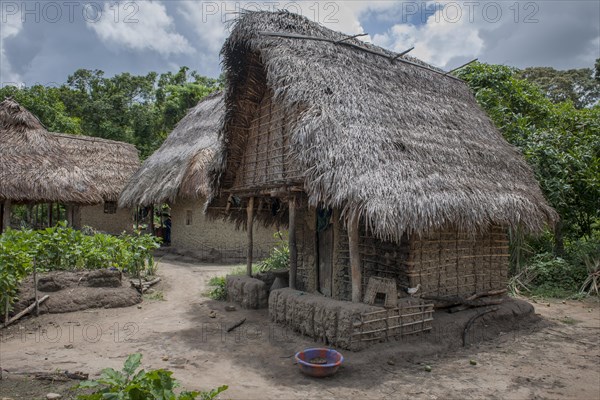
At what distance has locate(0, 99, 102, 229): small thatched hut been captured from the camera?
12930 mm

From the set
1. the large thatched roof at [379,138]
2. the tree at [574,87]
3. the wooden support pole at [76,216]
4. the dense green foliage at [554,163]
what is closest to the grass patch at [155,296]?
the large thatched roof at [379,138]

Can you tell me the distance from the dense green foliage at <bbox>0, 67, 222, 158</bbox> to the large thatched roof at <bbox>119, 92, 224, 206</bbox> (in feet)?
25.0

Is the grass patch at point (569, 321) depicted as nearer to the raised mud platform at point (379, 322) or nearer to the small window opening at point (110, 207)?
the raised mud platform at point (379, 322)

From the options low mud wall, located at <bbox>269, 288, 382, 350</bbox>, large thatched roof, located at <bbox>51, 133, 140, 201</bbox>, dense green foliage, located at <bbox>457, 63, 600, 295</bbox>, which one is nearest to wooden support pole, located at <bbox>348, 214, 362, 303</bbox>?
low mud wall, located at <bbox>269, 288, 382, 350</bbox>

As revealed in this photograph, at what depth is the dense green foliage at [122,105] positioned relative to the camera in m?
24.9

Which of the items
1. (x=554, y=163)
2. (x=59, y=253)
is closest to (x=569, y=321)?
(x=554, y=163)

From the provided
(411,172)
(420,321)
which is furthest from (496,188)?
(420,321)

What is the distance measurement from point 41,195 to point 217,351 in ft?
32.6

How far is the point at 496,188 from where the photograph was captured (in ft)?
24.1

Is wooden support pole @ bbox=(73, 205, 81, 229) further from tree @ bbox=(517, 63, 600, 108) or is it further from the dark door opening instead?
tree @ bbox=(517, 63, 600, 108)

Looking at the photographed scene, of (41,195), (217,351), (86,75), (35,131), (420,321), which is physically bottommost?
(217,351)

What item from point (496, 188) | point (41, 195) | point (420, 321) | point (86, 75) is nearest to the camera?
point (420, 321)

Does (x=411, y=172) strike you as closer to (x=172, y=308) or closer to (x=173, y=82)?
(x=172, y=308)

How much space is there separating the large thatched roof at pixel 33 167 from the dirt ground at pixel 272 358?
687 centimetres
